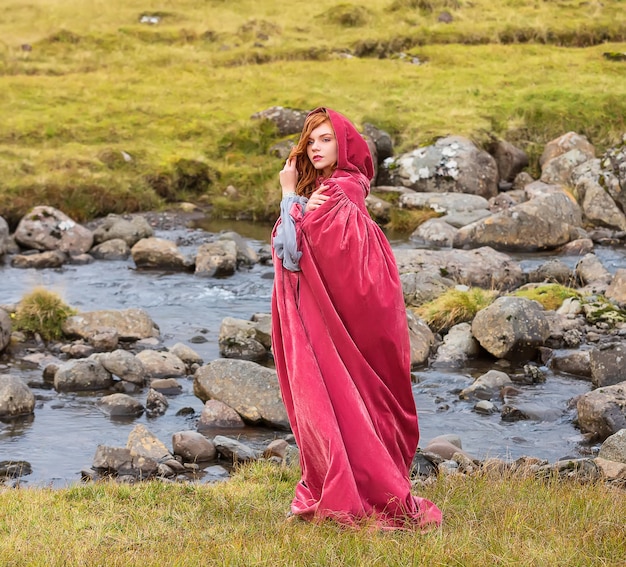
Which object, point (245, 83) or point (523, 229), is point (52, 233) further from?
point (245, 83)

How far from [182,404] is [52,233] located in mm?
10526

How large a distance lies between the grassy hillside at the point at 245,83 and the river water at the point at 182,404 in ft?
20.3

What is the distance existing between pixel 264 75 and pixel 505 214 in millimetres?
16115

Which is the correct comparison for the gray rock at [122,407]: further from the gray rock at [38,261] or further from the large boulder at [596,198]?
the large boulder at [596,198]

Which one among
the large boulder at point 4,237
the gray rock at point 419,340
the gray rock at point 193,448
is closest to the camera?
the gray rock at point 193,448

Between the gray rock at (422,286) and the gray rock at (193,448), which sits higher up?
the gray rock at (422,286)

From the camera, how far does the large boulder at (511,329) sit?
48.1ft

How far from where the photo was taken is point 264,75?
35.7 m

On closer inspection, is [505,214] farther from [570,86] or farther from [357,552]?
[357,552]

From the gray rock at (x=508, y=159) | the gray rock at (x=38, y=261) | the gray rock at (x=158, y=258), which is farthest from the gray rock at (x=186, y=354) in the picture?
the gray rock at (x=508, y=159)

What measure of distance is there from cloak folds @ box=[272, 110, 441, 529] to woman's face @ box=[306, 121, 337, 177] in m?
0.12

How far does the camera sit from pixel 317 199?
6645 mm

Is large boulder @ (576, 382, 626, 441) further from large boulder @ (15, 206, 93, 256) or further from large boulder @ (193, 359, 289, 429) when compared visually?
large boulder @ (15, 206, 93, 256)

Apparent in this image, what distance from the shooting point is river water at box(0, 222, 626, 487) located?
1105 centimetres
